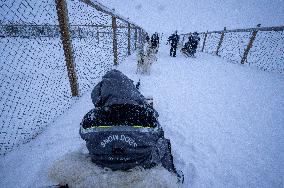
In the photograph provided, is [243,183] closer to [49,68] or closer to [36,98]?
[36,98]

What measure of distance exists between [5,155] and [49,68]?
5.49 metres

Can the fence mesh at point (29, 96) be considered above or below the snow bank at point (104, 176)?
below

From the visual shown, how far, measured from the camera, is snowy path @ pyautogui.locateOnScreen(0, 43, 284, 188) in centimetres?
231

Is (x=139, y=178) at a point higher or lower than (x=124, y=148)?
lower

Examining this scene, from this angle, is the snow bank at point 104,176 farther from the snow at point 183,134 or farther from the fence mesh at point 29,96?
the fence mesh at point 29,96

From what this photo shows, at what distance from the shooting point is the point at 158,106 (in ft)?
13.3

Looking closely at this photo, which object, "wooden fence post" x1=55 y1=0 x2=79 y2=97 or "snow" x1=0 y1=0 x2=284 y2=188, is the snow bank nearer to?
"snow" x1=0 y1=0 x2=284 y2=188

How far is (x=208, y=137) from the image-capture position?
10.2ft

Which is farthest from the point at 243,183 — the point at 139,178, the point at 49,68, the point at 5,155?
the point at 49,68

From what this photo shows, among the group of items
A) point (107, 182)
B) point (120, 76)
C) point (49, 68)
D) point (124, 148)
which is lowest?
point (49, 68)

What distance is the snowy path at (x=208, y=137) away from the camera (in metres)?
2.31

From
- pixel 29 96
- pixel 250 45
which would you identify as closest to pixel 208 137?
pixel 29 96

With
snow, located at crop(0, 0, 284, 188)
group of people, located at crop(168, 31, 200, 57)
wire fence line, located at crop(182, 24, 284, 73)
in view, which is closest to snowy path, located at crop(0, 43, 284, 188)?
snow, located at crop(0, 0, 284, 188)

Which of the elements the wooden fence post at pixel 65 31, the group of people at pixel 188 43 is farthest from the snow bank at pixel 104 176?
the group of people at pixel 188 43
